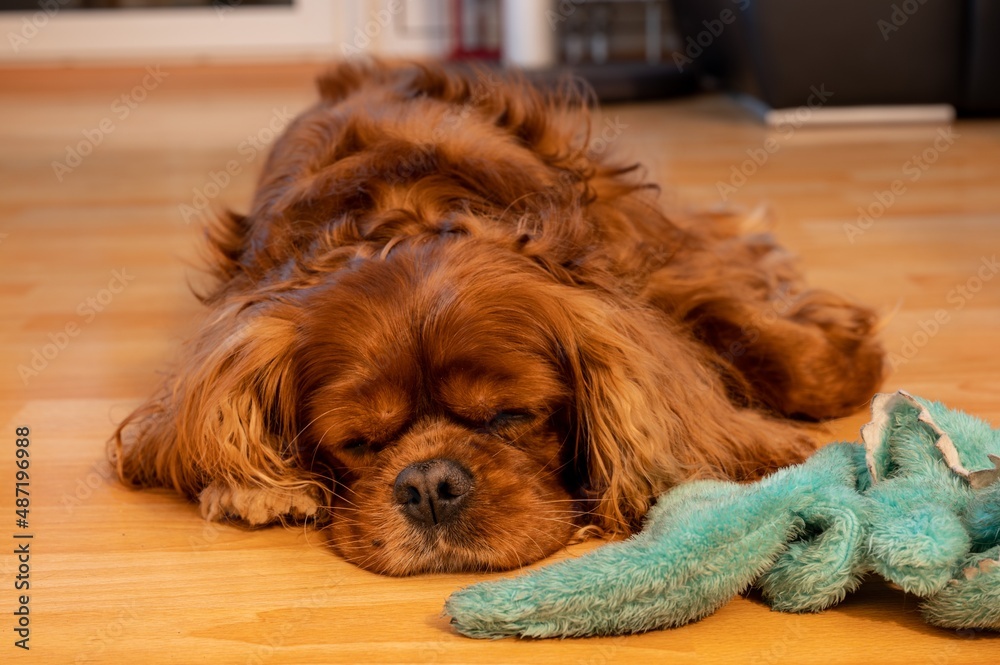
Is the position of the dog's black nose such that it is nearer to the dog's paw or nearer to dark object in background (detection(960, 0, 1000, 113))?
the dog's paw

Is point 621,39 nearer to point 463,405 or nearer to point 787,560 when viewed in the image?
point 463,405

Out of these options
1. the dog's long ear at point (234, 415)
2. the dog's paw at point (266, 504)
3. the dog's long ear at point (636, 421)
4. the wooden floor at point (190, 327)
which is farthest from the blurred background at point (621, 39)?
the dog's paw at point (266, 504)

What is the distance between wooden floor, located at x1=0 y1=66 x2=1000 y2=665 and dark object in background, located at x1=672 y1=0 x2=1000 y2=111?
0.20 metres

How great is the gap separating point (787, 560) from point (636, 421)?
46 centimetres

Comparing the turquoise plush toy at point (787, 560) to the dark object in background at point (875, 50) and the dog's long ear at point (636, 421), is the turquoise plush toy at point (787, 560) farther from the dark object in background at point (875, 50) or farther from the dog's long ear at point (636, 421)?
the dark object in background at point (875, 50)

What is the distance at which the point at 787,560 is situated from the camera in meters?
1.77

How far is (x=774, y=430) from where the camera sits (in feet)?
7.66

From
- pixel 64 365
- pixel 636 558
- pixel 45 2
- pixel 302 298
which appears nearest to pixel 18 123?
pixel 45 2

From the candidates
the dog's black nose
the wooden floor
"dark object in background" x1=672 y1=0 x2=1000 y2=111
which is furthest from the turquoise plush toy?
"dark object in background" x1=672 y1=0 x2=1000 y2=111

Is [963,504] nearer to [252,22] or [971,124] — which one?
[971,124]

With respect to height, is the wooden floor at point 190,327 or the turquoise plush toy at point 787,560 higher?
the turquoise plush toy at point 787,560

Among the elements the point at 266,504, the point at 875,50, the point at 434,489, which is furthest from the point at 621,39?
the point at 434,489

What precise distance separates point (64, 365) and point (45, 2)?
804 centimetres

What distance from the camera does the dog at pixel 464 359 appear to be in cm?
202
